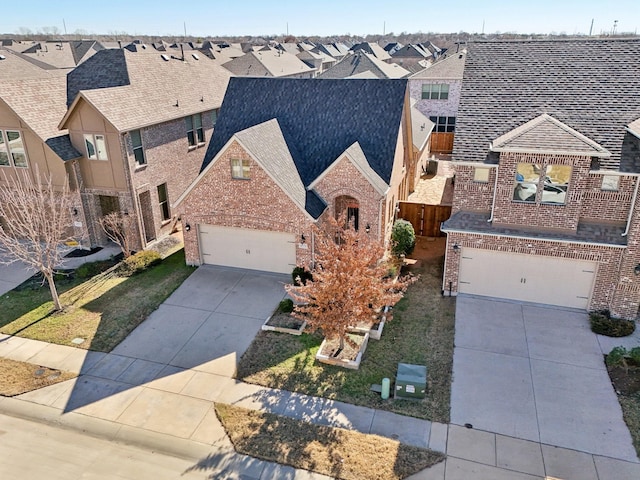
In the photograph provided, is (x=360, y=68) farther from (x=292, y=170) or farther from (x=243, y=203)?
(x=243, y=203)

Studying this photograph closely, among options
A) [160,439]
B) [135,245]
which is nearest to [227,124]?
[135,245]

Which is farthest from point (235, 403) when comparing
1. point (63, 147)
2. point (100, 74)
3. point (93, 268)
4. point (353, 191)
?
point (100, 74)

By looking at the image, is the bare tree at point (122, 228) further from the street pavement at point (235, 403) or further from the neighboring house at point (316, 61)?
the neighboring house at point (316, 61)

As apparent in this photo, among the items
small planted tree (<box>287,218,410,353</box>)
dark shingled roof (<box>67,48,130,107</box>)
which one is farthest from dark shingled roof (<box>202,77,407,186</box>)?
small planted tree (<box>287,218,410,353</box>)

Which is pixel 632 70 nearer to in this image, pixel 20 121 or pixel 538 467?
pixel 538 467

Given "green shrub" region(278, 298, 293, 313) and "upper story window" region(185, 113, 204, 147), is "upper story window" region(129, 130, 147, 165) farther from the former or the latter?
"green shrub" region(278, 298, 293, 313)

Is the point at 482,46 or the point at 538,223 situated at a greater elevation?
the point at 482,46
